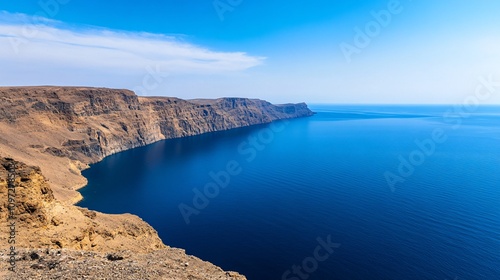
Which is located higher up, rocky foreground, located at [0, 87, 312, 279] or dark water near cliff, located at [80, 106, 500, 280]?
rocky foreground, located at [0, 87, 312, 279]

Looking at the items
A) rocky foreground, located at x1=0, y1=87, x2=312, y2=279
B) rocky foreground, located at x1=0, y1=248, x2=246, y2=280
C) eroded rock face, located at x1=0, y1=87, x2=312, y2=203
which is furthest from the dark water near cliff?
rocky foreground, located at x1=0, y1=248, x2=246, y2=280

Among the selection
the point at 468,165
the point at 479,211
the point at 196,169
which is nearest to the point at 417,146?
the point at 468,165

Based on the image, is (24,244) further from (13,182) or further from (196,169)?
(196,169)

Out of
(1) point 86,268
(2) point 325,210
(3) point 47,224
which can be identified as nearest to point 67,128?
(3) point 47,224

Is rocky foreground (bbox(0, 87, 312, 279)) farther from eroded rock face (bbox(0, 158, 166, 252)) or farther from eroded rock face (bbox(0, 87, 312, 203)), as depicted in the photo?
eroded rock face (bbox(0, 87, 312, 203))

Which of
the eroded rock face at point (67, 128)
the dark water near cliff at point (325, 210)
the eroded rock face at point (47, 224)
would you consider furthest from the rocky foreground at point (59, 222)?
the dark water near cliff at point (325, 210)

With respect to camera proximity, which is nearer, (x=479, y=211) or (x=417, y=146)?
(x=479, y=211)

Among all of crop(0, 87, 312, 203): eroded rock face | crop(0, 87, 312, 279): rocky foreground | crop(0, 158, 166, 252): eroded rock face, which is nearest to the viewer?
crop(0, 87, 312, 279): rocky foreground

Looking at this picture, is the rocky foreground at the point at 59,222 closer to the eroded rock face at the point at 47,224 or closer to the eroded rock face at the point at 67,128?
the eroded rock face at the point at 47,224
